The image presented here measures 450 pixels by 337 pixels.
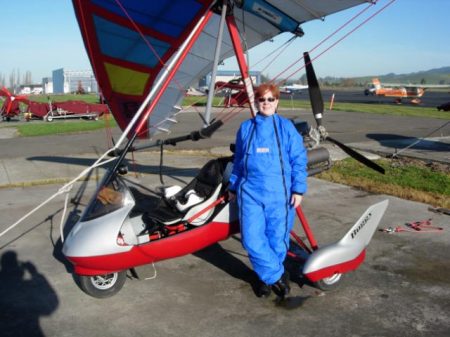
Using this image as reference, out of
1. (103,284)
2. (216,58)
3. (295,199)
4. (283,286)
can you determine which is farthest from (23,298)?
(216,58)

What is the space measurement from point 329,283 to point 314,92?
6.51 feet

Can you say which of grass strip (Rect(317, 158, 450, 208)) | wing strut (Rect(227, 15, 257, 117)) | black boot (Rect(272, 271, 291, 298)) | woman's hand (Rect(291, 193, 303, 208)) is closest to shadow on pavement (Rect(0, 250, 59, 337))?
black boot (Rect(272, 271, 291, 298))

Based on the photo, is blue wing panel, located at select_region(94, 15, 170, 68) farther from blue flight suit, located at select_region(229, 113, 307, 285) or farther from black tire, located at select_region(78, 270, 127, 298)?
black tire, located at select_region(78, 270, 127, 298)

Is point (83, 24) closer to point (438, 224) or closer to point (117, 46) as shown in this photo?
point (117, 46)

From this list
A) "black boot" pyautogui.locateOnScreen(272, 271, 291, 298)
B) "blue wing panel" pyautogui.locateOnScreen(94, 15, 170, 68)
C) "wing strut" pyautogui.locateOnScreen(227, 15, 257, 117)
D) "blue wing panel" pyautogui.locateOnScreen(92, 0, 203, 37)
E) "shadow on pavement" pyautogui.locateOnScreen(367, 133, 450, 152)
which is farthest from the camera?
"shadow on pavement" pyautogui.locateOnScreen(367, 133, 450, 152)

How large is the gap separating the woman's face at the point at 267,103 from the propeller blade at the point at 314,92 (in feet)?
3.16

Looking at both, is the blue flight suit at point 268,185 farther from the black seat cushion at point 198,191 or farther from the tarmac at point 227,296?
the black seat cushion at point 198,191

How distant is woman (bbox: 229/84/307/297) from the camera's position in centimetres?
386

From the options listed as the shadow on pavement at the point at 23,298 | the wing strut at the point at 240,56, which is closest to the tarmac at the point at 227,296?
the shadow on pavement at the point at 23,298

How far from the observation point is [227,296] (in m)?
4.18

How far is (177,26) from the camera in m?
5.77

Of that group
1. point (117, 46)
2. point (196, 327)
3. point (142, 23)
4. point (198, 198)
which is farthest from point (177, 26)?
point (196, 327)

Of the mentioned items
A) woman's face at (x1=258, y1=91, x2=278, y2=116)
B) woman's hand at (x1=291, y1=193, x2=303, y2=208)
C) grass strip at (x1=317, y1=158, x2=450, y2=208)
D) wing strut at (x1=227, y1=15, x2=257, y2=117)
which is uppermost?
wing strut at (x1=227, y1=15, x2=257, y2=117)

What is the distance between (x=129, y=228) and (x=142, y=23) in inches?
116
